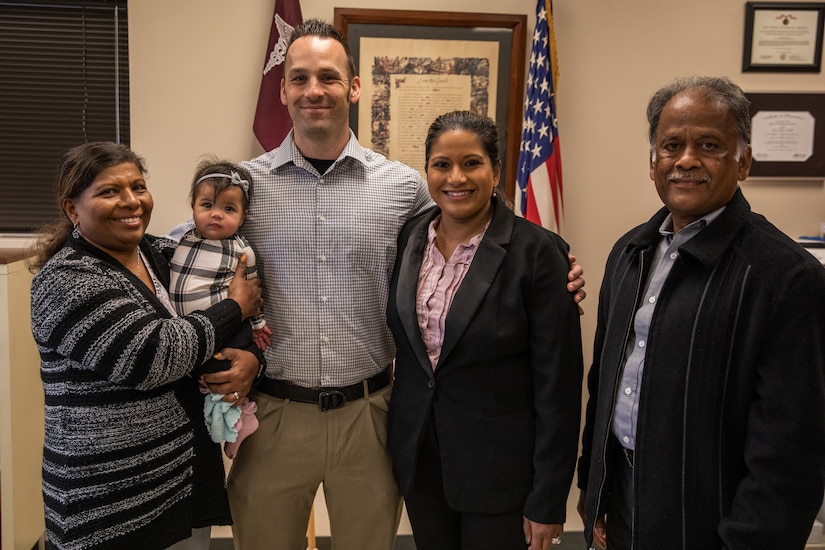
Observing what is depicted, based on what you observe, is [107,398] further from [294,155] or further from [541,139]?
[541,139]

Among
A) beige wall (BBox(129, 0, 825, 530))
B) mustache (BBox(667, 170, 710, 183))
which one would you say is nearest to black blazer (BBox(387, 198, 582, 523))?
mustache (BBox(667, 170, 710, 183))

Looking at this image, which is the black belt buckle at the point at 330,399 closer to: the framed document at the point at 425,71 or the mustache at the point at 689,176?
the mustache at the point at 689,176

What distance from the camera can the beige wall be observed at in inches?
109

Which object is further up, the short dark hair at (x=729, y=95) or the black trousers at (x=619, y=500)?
the short dark hair at (x=729, y=95)

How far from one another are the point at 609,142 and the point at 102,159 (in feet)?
7.27

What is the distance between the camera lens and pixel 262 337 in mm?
1852

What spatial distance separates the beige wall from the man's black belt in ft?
4.19

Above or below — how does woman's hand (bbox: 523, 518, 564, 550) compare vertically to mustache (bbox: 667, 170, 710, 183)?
below

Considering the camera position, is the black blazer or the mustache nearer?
the mustache

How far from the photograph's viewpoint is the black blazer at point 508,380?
1.62 metres

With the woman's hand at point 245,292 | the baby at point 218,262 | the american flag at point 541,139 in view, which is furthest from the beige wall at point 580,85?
the woman's hand at point 245,292

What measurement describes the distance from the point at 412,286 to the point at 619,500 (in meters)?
0.75

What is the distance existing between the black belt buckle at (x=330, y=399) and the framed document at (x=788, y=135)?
2265 mm

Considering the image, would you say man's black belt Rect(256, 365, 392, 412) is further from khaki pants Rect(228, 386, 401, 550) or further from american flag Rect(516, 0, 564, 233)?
A: american flag Rect(516, 0, 564, 233)
